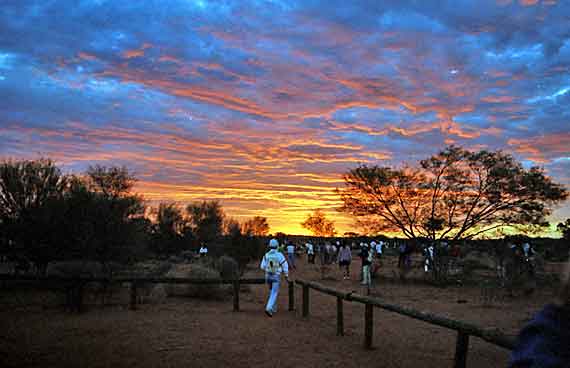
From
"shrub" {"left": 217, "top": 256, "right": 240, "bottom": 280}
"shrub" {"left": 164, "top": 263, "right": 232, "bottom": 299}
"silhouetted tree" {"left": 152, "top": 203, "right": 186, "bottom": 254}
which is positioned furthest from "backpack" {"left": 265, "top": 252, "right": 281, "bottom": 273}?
"silhouetted tree" {"left": 152, "top": 203, "right": 186, "bottom": 254}

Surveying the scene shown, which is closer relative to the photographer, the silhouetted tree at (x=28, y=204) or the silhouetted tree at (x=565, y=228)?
the silhouetted tree at (x=28, y=204)

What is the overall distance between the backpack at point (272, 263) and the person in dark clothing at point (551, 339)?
12.1m

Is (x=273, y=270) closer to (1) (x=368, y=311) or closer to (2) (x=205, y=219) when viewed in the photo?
(1) (x=368, y=311)

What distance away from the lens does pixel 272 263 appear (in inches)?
516

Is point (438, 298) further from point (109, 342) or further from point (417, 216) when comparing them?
point (109, 342)

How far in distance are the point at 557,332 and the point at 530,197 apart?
2424 centimetres

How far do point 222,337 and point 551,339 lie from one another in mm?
9523

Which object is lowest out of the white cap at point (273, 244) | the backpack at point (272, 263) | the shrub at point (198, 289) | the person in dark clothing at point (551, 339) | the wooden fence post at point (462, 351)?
the shrub at point (198, 289)

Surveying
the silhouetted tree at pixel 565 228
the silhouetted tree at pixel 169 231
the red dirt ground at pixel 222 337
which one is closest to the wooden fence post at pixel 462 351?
the red dirt ground at pixel 222 337

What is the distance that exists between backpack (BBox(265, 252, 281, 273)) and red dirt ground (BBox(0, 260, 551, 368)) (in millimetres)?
1320

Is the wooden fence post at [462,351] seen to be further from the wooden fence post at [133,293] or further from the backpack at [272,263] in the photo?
the wooden fence post at [133,293]

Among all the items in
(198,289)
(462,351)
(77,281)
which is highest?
(462,351)

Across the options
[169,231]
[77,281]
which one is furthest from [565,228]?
[169,231]

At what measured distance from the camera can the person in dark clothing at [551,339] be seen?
1036mm
